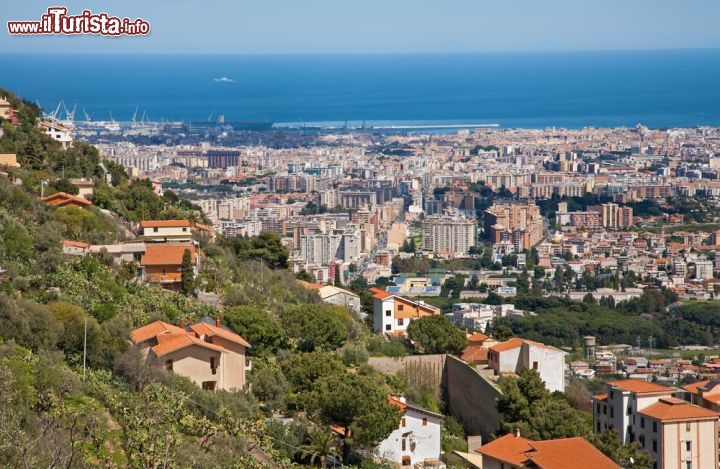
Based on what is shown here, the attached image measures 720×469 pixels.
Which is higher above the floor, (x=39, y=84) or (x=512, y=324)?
(x=39, y=84)

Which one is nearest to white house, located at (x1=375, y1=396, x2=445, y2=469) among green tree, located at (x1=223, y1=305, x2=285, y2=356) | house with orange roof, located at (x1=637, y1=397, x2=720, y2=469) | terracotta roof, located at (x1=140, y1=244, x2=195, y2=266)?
green tree, located at (x1=223, y1=305, x2=285, y2=356)

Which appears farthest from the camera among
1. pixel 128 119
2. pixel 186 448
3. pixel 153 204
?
pixel 128 119

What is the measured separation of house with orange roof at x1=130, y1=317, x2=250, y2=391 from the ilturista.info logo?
14.9ft

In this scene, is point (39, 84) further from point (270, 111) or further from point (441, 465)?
point (441, 465)

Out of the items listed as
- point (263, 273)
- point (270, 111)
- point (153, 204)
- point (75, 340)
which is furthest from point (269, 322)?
point (270, 111)

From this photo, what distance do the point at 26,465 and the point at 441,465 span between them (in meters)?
5.62

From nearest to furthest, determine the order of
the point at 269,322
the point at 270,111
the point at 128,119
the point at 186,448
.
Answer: the point at 186,448 < the point at 269,322 < the point at 128,119 < the point at 270,111

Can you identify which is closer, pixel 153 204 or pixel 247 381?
pixel 247 381

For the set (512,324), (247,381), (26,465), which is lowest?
(512,324)

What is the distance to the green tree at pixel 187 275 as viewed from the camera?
13555mm

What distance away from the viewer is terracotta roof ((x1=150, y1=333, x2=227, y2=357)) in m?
10.3

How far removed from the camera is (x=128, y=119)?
9600 cm

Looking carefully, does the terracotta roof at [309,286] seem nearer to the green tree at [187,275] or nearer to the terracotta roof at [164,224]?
the terracotta roof at [164,224]

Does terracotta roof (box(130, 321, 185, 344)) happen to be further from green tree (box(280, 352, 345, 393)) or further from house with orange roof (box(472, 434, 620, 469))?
house with orange roof (box(472, 434, 620, 469))
